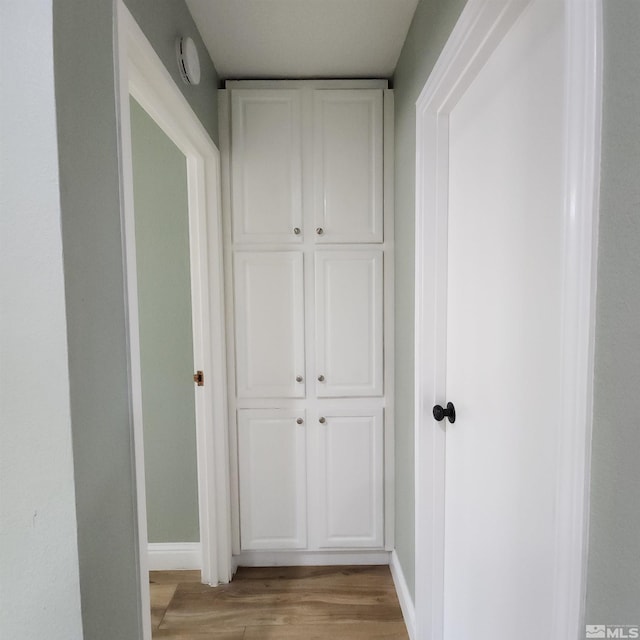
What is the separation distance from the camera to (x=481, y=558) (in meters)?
1.03

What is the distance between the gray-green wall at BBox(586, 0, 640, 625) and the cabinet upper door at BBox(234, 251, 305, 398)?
1401 millimetres

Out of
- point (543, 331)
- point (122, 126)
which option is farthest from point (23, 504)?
point (543, 331)

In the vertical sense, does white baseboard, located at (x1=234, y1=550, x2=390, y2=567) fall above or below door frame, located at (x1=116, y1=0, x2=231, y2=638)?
below

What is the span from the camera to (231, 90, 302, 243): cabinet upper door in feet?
5.86

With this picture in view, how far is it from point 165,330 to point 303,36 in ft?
4.77

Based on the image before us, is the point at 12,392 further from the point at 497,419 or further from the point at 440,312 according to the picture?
the point at 440,312

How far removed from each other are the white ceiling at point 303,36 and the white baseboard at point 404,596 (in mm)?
2297

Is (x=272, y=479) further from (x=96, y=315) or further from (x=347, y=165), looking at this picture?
(x=347, y=165)

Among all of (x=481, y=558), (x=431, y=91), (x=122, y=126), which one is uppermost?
(x=431, y=91)

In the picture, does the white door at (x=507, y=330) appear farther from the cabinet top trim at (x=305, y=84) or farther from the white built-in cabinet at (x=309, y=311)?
the cabinet top trim at (x=305, y=84)

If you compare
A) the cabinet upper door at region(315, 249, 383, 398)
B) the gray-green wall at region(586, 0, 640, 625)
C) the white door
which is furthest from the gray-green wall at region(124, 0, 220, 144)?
the gray-green wall at region(586, 0, 640, 625)

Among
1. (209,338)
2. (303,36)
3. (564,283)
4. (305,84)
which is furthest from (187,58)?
(564,283)

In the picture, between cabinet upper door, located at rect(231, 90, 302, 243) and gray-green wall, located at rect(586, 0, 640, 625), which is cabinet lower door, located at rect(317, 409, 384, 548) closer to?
cabinet upper door, located at rect(231, 90, 302, 243)

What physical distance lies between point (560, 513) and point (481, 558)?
567 millimetres
